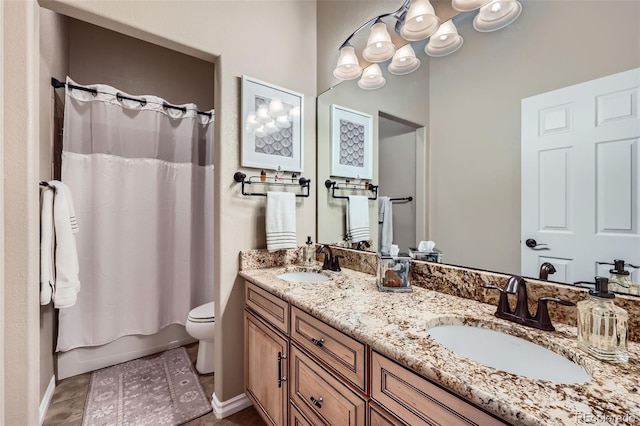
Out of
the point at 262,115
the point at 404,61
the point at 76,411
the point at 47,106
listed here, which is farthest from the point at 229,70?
the point at 76,411

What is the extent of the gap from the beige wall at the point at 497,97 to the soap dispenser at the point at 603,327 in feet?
1.10

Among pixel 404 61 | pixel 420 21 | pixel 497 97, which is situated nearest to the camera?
pixel 497 97

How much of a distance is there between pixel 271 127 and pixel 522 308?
1.55 meters

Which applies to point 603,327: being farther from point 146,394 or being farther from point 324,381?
point 146,394

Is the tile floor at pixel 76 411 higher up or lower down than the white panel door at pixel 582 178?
lower down

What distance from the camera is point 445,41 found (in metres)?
1.29

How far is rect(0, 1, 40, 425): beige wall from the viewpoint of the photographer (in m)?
1.09

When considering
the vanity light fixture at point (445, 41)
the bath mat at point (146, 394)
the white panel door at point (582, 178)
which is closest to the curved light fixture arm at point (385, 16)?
the vanity light fixture at point (445, 41)

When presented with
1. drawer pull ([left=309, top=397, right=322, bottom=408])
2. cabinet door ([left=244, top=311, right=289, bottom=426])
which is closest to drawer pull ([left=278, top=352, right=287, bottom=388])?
cabinet door ([left=244, top=311, right=289, bottom=426])

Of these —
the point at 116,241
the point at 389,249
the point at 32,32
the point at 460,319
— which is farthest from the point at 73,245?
the point at 460,319

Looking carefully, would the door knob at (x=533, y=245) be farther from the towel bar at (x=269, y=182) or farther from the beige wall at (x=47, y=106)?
the beige wall at (x=47, y=106)

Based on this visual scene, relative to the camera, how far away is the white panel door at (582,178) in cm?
81

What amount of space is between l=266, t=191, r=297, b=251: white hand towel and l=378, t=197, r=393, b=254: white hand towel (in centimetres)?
54

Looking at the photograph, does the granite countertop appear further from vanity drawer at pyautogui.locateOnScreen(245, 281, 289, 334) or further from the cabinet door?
the cabinet door
